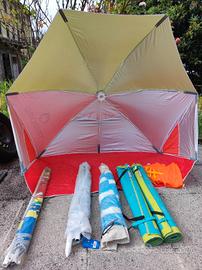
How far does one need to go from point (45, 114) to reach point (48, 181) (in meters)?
0.79

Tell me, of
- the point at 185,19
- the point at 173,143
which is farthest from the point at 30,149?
the point at 185,19

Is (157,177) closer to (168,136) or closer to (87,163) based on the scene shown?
(168,136)

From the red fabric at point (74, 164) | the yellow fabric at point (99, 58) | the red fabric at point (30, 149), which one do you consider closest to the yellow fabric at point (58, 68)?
the yellow fabric at point (99, 58)

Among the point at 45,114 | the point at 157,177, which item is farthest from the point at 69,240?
the point at 45,114

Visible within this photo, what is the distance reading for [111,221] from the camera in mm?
2016

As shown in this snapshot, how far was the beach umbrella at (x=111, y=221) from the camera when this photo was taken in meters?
1.91

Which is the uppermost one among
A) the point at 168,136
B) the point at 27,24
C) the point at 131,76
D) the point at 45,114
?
the point at 27,24

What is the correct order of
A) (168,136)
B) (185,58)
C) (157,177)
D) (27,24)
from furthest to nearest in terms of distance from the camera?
(185,58)
(27,24)
(168,136)
(157,177)

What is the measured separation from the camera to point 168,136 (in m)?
3.13

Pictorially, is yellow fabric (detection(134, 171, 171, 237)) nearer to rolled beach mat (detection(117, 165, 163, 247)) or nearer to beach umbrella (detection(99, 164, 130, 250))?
rolled beach mat (detection(117, 165, 163, 247))

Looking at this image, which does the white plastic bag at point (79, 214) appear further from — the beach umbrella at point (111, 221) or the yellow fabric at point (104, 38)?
the yellow fabric at point (104, 38)

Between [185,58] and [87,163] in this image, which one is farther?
[185,58]

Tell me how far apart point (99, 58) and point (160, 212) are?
5.53 feet

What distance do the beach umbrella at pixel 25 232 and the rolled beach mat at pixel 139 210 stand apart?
85cm
